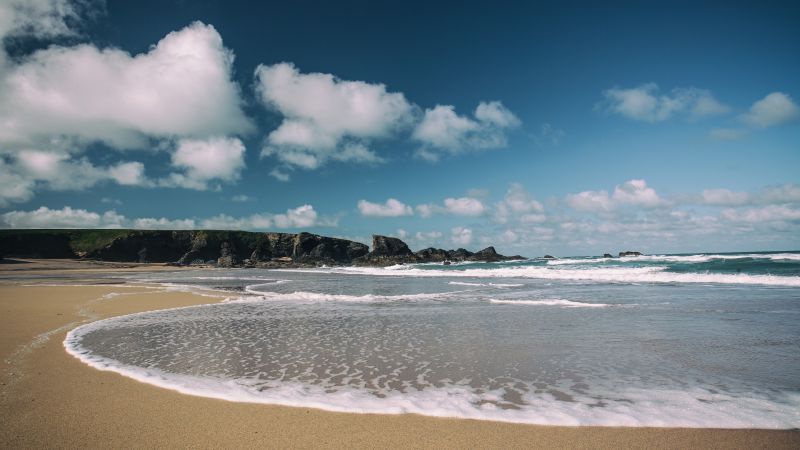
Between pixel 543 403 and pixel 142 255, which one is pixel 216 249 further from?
pixel 543 403

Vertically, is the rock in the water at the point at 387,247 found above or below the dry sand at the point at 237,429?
above

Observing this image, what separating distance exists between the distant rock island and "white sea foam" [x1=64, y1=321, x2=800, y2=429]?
3032 inches

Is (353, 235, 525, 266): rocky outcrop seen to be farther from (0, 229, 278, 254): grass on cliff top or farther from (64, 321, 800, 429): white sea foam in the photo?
(64, 321, 800, 429): white sea foam

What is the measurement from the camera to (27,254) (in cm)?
8394

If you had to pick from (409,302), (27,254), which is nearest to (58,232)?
(27,254)

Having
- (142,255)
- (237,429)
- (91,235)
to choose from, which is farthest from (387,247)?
(237,429)

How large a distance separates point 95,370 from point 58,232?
369ft

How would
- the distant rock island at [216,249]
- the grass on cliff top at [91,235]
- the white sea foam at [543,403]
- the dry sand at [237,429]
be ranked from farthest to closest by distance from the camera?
1. the grass on cliff top at [91,235]
2. the distant rock island at [216,249]
3. the white sea foam at [543,403]
4. the dry sand at [237,429]

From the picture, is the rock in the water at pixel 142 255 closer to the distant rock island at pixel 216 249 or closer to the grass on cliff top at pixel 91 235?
the distant rock island at pixel 216 249

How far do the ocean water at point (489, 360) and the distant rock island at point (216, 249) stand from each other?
236 feet

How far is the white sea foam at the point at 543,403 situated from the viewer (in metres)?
4.86

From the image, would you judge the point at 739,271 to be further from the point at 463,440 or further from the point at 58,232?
the point at 58,232

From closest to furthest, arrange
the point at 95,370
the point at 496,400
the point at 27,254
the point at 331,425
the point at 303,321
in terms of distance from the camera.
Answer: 1. the point at 331,425
2. the point at 496,400
3. the point at 95,370
4. the point at 303,321
5. the point at 27,254

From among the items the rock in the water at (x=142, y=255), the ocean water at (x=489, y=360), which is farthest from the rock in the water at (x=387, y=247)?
the ocean water at (x=489, y=360)
